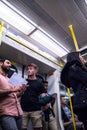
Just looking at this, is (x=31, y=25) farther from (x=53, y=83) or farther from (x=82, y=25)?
(x=53, y=83)

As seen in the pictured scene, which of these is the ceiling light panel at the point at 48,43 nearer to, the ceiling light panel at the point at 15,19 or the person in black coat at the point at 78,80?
the ceiling light panel at the point at 15,19

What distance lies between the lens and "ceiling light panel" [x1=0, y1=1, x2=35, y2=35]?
316 centimetres

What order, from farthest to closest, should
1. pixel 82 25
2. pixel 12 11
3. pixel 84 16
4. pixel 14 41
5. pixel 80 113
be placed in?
pixel 82 25 < pixel 84 16 < pixel 12 11 < pixel 14 41 < pixel 80 113

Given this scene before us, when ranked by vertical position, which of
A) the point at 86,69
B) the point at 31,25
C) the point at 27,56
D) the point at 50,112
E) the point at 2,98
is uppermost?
the point at 31,25

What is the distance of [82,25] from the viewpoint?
3.86 m

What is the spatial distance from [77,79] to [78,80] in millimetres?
18

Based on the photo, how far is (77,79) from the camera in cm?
192

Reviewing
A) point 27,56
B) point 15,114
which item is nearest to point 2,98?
point 15,114

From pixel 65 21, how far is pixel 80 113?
95.2 inches

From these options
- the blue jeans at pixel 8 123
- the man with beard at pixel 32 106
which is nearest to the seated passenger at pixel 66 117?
the man with beard at pixel 32 106

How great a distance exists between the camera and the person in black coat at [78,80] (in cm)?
178

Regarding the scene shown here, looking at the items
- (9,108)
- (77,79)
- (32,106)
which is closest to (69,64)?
(77,79)

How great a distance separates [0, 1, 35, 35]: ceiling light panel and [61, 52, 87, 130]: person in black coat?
1816 millimetres

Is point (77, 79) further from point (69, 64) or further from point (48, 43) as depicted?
point (48, 43)
